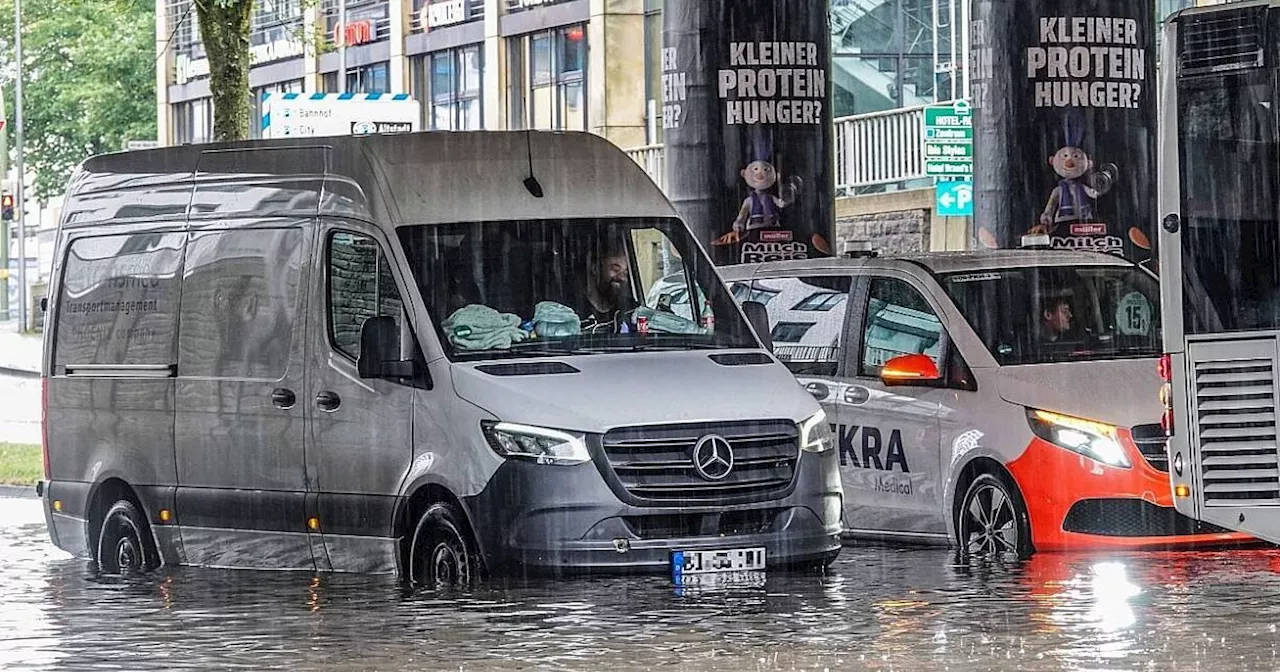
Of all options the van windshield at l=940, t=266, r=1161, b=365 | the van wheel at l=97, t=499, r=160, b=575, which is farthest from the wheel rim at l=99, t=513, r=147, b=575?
the van windshield at l=940, t=266, r=1161, b=365

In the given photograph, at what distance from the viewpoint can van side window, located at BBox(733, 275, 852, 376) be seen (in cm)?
1564

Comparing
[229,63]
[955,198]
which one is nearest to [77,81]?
[955,198]

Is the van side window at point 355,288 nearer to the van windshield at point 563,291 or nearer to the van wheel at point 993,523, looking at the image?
the van windshield at point 563,291

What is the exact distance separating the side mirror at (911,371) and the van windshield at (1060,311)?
0.33 m

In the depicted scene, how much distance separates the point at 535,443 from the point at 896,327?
12.5 ft

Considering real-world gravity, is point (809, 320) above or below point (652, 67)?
below

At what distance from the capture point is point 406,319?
41.7ft

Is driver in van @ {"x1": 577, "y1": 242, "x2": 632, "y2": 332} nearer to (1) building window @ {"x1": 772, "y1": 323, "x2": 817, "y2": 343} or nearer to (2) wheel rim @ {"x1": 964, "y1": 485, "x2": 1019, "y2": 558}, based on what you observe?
(2) wheel rim @ {"x1": 964, "y1": 485, "x2": 1019, "y2": 558}

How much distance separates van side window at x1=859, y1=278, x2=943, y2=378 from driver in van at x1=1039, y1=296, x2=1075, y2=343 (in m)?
0.58

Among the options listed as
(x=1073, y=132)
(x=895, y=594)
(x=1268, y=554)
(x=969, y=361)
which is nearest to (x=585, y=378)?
(x=895, y=594)

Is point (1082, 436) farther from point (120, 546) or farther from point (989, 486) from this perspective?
point (120, 546)

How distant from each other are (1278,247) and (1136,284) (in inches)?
108

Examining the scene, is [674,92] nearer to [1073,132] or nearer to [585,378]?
[1073,132]

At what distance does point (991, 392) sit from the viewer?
46.9ft
